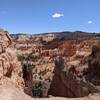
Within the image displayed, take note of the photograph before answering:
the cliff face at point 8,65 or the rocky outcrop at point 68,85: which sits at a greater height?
the cliff face at point 8,65

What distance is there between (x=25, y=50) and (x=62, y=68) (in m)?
76.2

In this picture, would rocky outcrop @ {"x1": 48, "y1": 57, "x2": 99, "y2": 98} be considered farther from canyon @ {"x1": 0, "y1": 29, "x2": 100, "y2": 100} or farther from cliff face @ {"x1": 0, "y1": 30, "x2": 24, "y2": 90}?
cliff face @ {"x1": 0, "y1": 30, "x2": 24, "y2": 90}

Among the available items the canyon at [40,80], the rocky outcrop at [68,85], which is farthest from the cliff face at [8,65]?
the rocky outcrop at [68,85]

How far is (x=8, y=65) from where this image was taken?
13.2 meters

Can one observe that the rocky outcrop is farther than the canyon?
Yes

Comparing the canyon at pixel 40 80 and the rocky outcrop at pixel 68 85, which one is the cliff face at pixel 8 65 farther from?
the rocky outcrop at pixel 68 85

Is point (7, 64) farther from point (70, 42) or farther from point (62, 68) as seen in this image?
point (70, 42)

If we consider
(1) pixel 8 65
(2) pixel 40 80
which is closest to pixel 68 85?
(2) pixel 40 80

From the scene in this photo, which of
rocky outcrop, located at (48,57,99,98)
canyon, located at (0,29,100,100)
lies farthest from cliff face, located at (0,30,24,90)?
rocky outcrop, located at (48,57,99,98)

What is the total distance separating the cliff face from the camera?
1285cm

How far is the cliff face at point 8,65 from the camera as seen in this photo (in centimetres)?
1285

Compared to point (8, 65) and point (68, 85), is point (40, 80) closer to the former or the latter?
point (68, 85)

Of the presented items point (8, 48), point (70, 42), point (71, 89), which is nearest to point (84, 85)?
point (71, 89)

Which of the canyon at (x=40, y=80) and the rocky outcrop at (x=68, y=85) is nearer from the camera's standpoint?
the canyon at (x=40, y=80)
